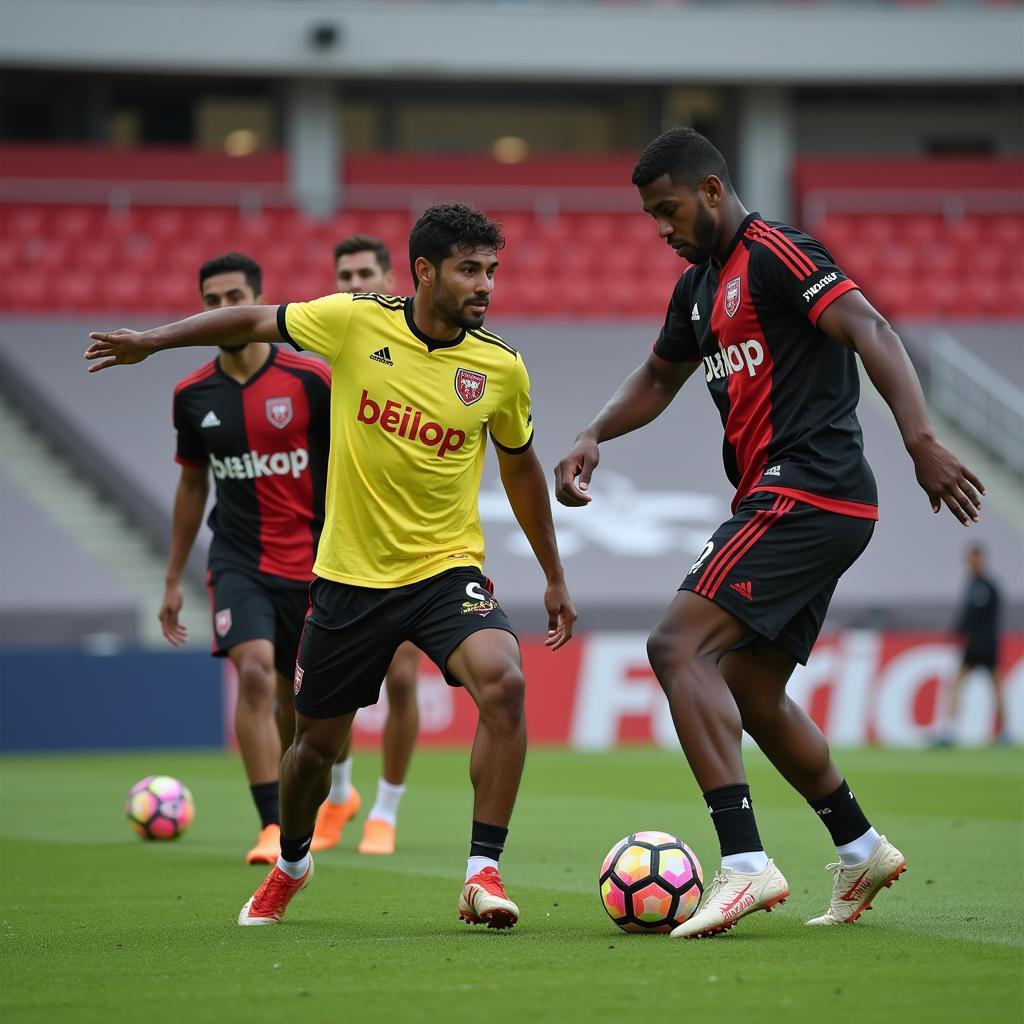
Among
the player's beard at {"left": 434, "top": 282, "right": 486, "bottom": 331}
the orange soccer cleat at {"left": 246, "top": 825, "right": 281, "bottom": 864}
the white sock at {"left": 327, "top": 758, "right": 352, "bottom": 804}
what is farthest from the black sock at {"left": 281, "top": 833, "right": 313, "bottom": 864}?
the white sock at {"left": 327, "top": 758, "right": 352, "bottom": 804}

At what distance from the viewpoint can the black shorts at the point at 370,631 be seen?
5762 mm

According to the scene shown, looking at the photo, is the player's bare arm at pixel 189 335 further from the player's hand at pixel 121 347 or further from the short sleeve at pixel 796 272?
the short sleeve at pixel 796 272

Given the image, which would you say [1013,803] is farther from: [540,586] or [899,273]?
[899,273]

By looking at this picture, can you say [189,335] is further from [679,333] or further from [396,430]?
[679,333]

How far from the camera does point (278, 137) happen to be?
96.1 feet

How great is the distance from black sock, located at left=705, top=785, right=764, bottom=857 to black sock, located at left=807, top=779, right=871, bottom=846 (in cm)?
44

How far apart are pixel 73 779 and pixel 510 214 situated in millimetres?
14852

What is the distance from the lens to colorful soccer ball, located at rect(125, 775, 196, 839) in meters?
9.53

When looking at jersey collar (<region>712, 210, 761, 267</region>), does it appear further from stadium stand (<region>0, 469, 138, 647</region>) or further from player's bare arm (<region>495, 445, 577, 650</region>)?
stadium stand (<region>0, 469, 138, 647</region>)

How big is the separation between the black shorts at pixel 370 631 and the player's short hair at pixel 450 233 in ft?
3.49

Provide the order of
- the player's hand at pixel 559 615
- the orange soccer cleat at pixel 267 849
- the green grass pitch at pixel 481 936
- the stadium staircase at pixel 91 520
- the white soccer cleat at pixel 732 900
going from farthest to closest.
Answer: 1. the stadium staircase at pixel 91 520
2. the orange soccer cleat at pixel 267 849
3. the player's hand at pixel 559 615
4. the white soccer cleat at pixel 732 900
5. the green grass pitch at pixel 481 936

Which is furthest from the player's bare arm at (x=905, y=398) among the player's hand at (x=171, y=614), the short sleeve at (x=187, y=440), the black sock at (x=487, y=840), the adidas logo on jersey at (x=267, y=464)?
the player's hand at (x=171, y=614)

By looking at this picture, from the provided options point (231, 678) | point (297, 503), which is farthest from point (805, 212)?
point (297, 503)

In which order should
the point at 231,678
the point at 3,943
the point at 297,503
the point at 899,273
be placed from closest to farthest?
the point at 3,943 < the point at 297,503 < the point at 231,678 < the point at 899,273
